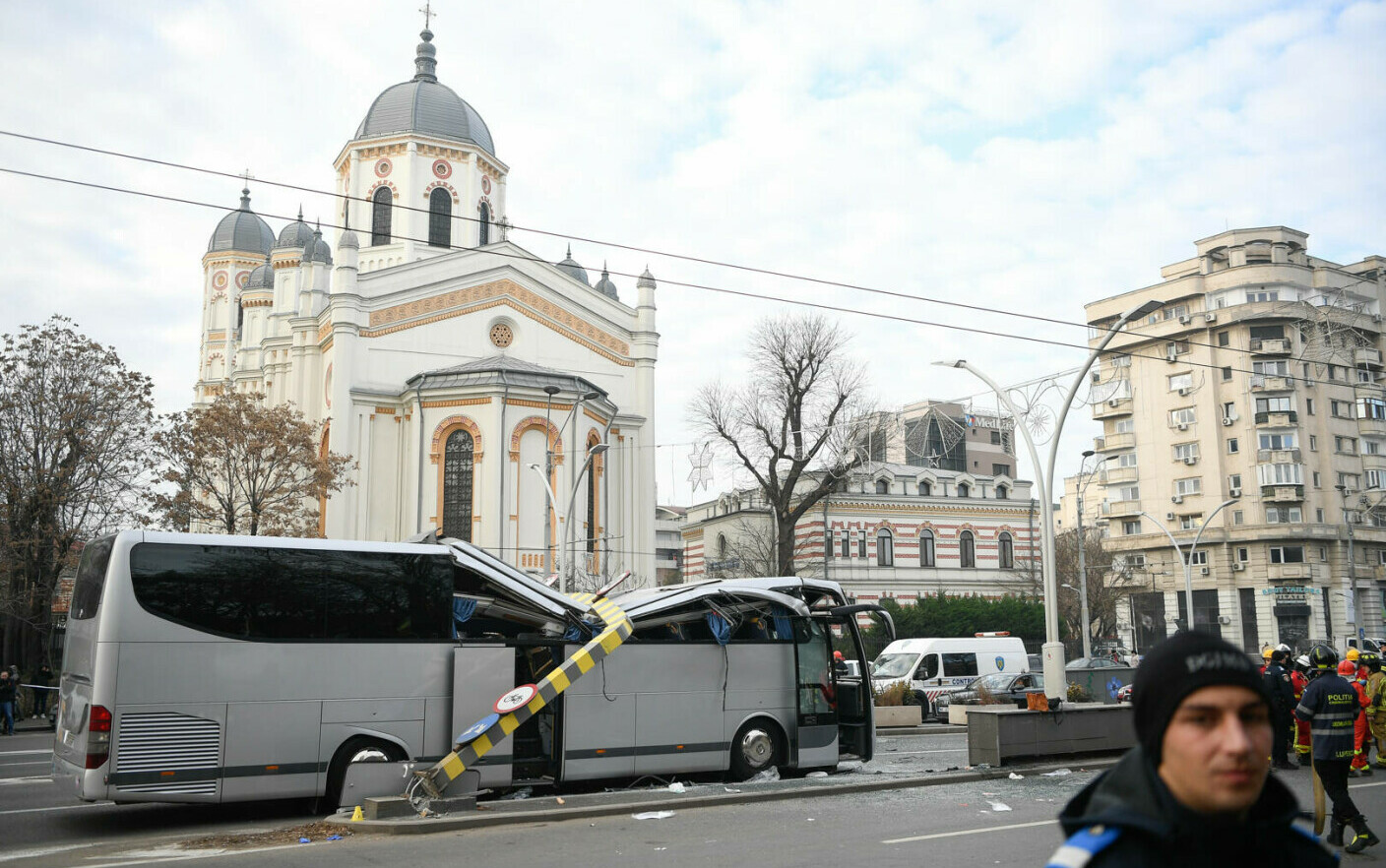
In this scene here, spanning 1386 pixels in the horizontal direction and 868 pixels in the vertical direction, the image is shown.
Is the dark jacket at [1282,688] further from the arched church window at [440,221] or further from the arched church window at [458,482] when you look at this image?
the arched church window at [440,221]

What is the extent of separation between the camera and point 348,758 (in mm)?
12672

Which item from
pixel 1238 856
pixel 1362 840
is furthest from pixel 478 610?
pixel 1238 856

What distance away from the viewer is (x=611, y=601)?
15.4m

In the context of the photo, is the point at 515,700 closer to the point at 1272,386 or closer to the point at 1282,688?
the point at 1282,688

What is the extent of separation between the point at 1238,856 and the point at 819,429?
37.7 metres

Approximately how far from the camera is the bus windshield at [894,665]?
29.3 meters

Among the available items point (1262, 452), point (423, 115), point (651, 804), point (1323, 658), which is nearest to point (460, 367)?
point (423, 115)

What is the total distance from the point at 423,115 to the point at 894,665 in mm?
34566

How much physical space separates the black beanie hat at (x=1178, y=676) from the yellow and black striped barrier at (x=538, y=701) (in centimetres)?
1049

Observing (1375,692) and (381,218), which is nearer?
(1375,692)

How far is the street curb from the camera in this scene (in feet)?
35.1

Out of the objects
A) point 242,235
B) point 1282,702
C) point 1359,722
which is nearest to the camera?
point 1359,722

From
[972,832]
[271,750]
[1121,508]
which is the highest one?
[1121,508]

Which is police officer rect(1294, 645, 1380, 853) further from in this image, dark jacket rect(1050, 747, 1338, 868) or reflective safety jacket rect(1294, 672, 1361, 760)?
dark jacket rect(1050, 747, 1338, 868)
